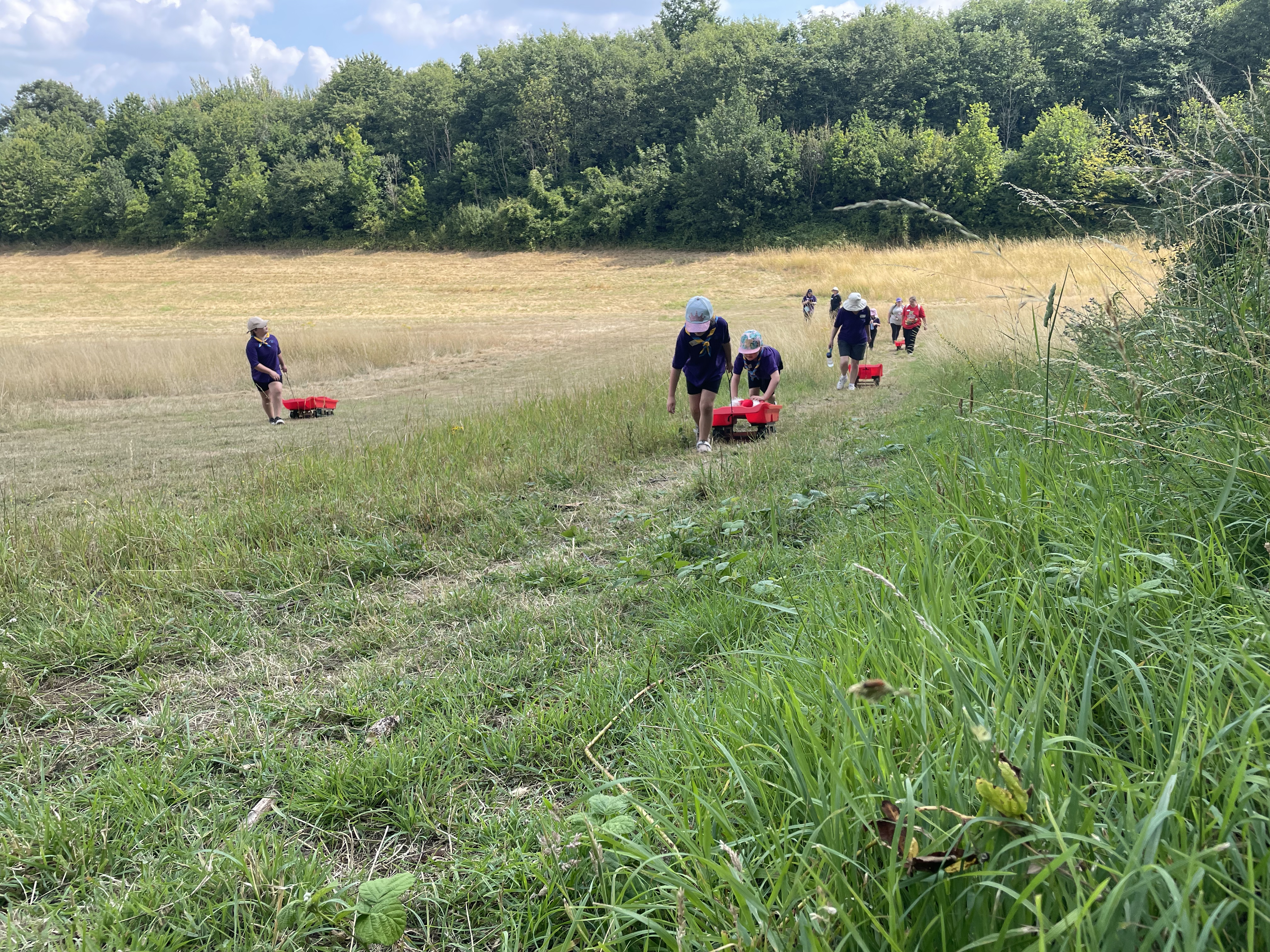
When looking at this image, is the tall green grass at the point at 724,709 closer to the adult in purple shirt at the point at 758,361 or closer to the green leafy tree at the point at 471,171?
the adult in purple shirt at the point at 758,361

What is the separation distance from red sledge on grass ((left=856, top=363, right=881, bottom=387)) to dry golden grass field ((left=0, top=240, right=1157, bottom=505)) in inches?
38.1

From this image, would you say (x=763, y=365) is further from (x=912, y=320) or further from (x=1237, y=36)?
(x=1237, y=36)

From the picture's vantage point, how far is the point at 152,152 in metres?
→ 72.5

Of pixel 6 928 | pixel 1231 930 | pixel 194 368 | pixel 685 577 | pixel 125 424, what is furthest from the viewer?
pixel 194 368

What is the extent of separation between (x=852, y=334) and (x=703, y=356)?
6.04m

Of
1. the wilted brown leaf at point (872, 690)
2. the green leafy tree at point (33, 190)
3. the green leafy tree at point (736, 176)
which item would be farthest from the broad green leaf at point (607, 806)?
the green leafy tree at point (33, 190)

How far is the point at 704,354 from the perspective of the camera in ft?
26.1

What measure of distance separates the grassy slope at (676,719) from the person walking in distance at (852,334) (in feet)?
27.4

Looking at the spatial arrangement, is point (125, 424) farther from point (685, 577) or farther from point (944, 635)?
point (944, 635)

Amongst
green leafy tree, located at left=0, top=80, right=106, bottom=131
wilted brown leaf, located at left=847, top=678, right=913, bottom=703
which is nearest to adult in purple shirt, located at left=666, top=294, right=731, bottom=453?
wilted brown leaf, located at left=847, top=678, right=913, bottom=703

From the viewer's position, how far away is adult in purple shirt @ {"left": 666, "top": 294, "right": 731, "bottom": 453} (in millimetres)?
7949

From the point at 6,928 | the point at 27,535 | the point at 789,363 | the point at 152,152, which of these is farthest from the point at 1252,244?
the point at 152,152

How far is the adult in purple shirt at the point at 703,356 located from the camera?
7.95 meters

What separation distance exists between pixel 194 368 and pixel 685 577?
18816mm
